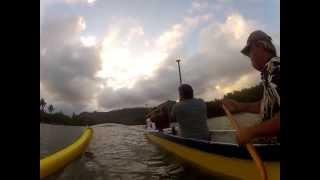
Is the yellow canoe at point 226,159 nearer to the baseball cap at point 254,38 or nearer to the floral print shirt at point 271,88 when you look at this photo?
the floral print shirt at point 271,88

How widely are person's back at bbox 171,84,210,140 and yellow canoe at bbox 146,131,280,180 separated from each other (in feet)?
0.98

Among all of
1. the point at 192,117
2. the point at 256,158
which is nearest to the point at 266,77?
the point at 256,158

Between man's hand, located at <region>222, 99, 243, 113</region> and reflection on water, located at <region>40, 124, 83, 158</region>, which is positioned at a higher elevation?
man's hand, located at <region>222, 99, 243, 113</region>

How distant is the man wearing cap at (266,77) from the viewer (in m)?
2.81

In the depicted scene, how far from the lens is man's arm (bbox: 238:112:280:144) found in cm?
275

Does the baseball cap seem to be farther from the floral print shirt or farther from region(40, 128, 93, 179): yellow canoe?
region(40, 128, 93, 179): yellow canoe

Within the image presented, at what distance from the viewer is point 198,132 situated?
6988 millimetres

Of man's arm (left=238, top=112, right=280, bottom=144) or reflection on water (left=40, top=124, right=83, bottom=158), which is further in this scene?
reflection on water (left=40, top=124, right=83, bottom=158)

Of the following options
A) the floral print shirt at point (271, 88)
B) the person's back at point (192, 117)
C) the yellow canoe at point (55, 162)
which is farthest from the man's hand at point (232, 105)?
the yellow canoe at point (55, 162)

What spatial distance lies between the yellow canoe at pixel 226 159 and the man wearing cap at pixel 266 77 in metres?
0.59

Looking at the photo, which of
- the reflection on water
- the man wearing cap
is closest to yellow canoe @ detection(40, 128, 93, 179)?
the reflection on water
